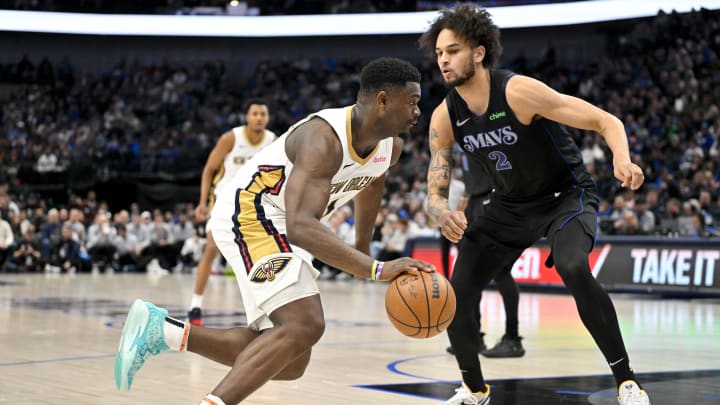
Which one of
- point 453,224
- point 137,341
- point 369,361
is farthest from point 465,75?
point 369,361

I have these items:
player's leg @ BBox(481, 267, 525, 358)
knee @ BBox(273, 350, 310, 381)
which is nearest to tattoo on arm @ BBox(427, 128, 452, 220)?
knee @ BBox(273, 350, 310, 381)

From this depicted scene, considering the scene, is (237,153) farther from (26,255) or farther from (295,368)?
(26,255)

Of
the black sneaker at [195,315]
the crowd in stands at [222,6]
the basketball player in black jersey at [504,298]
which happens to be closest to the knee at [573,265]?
the basketball player in black jersey at [504,298]

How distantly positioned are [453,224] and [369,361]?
2.45 meters

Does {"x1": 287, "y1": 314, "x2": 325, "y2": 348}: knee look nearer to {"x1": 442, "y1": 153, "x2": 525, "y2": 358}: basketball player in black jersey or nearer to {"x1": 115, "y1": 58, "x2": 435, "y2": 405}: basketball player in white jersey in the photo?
{"x1": 115, "y1": 58, "x2": 435, "y2": 405}: basketball player in white jersey

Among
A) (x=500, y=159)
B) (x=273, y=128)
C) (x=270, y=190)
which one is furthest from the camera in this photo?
(x=273, y=128)

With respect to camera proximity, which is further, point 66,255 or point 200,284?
point 66,255

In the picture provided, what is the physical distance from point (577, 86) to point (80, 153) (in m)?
13.7

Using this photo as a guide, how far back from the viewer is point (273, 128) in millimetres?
27859

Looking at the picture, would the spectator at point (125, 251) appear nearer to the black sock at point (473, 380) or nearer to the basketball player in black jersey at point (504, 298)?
the basketball player in black jersey at point (504, 298)

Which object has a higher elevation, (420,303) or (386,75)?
(386,75)

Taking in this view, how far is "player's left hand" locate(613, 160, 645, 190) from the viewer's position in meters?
4.26

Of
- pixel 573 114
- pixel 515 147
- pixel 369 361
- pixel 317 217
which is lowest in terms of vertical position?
pixel 369 361

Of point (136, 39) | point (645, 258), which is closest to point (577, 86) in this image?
point (645, 258)
